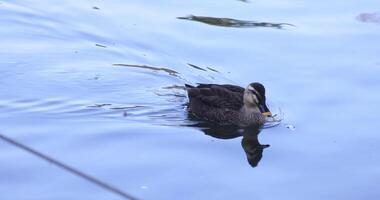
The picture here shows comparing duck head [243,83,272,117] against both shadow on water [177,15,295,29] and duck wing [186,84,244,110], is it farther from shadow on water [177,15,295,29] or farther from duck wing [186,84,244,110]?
shadow on water [177,15,295,29]

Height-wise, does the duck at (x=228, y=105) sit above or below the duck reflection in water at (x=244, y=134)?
above

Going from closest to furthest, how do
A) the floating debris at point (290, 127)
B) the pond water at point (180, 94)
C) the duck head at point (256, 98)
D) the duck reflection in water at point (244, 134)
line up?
the pond water at point (180, 94) → the duck reflection in water at point (244, 134) → the floating debris at point (290, 127) → the duck head at point (256, 98)

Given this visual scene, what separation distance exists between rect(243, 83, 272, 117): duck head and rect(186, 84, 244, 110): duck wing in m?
0.10

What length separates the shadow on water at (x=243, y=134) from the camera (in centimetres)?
930

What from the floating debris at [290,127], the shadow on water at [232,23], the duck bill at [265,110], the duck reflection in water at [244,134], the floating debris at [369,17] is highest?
the floating debris at [369,17]

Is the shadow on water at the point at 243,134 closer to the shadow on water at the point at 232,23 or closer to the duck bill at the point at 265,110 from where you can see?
the duck bill at the point at 265,110

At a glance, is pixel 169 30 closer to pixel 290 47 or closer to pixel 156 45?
pixel 156 45

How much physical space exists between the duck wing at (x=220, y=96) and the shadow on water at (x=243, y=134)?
0.24 metres

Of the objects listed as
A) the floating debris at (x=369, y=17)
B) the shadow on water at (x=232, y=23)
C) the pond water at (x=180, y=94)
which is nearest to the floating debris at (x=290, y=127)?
the pond water at (x=180, y=94)

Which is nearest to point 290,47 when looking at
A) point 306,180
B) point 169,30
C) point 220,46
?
point 220,46

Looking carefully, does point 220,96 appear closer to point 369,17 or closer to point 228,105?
point 228,105

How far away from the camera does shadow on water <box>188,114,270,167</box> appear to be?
30.5ft

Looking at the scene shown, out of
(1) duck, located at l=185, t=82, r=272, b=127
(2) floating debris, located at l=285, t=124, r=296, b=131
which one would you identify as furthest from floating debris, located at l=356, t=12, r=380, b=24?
(2) floating debris, located at l=285, t=124, r=296, b=131

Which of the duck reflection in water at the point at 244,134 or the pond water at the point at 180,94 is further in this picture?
the duck reflection in water at the point at 244,134
